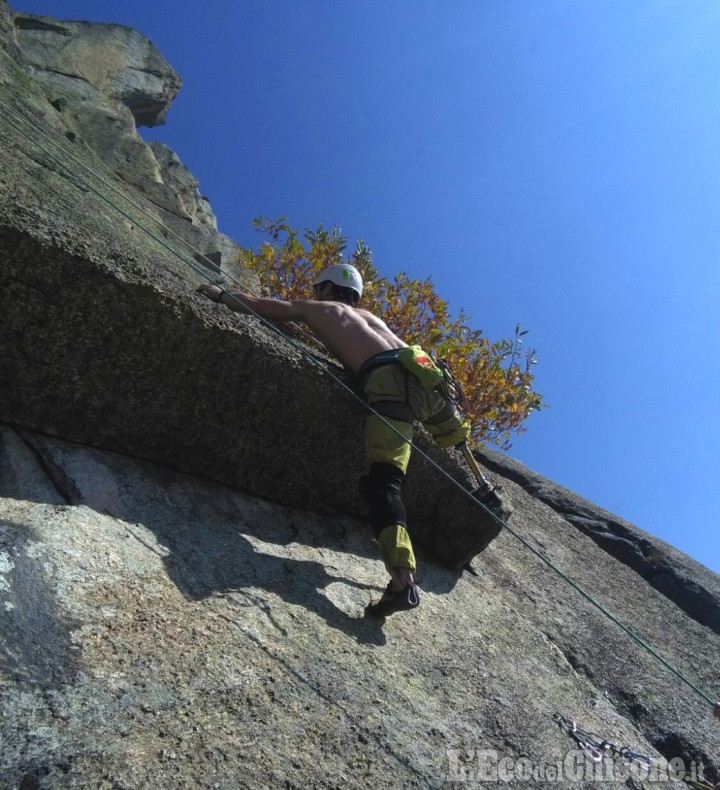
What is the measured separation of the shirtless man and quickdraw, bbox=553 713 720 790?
112cm

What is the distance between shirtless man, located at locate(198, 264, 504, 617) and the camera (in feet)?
10.8

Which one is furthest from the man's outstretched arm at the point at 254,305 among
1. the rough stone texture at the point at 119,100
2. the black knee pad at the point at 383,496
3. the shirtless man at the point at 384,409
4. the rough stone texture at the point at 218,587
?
the rough stone texture at the point at 119,100

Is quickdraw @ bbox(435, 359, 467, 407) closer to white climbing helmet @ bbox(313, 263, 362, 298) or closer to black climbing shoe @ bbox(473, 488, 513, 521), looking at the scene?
black climbing shoe @ bbox(473, 488, 513, 521)

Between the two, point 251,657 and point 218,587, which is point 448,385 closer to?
point 218,587

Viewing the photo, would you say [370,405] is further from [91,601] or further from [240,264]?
[240,264]

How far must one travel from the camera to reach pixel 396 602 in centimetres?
322

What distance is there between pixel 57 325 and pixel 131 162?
21.5 feet

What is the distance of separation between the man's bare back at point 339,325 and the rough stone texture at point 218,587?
349 millimetres

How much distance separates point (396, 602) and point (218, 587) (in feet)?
3.07

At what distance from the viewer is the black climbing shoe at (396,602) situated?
10.5ft

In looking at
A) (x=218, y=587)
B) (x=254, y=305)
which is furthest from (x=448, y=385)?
(x=218, y=587)
